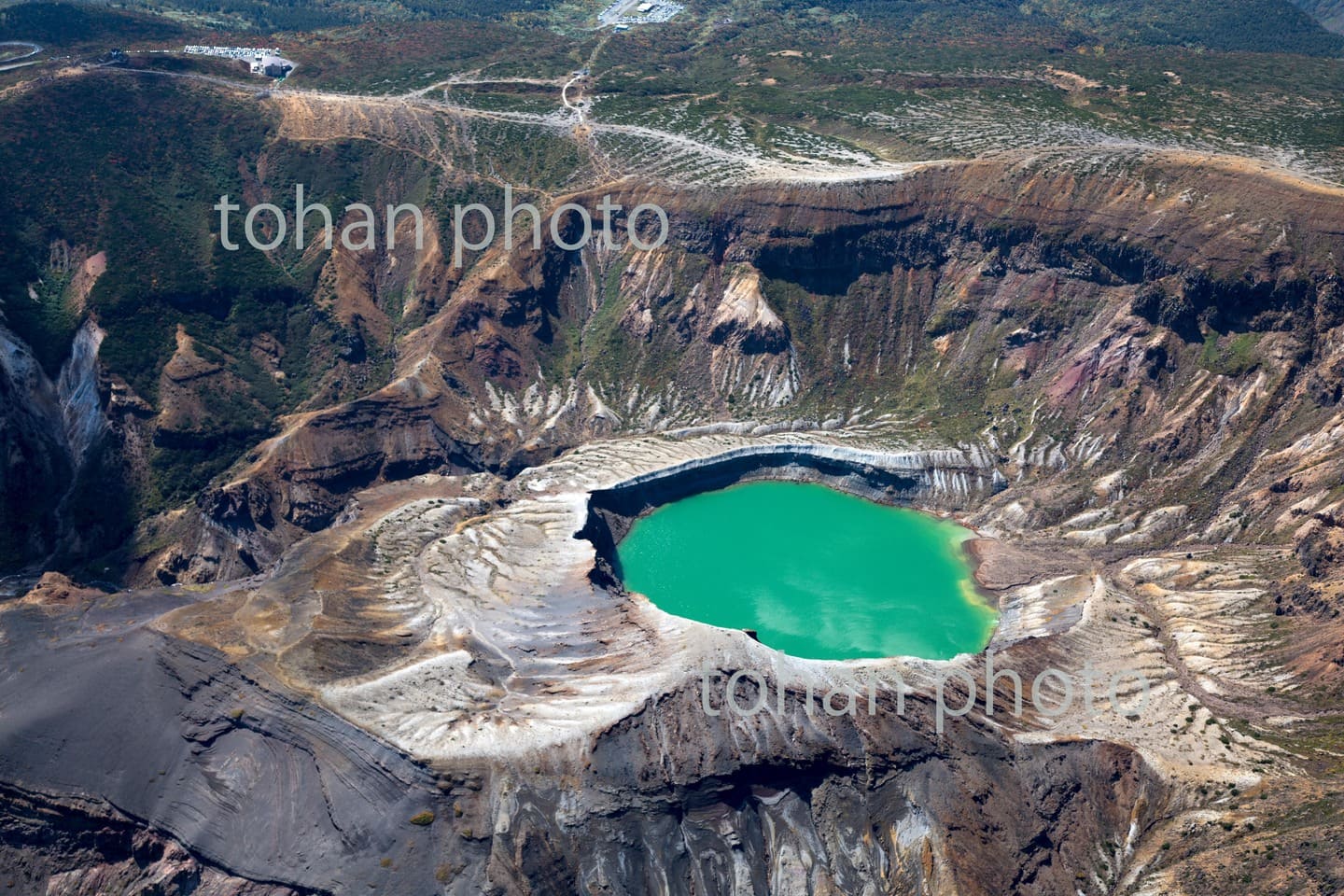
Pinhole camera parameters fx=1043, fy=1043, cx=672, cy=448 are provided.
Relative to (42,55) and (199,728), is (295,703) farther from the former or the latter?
(42,55)

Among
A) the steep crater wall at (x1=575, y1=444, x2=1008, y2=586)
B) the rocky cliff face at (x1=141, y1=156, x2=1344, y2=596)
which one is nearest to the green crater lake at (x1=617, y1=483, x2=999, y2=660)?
the steep crater wall at (x1=575, y1=444, x2=1008, y2=586)

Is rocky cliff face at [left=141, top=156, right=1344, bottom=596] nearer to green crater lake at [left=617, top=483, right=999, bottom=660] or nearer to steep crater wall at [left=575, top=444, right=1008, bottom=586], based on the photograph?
steep crater wall at [left=575, top=444, right=1008, bottom=586]

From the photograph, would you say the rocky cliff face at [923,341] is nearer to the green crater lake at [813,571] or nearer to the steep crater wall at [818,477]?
the steep crater wall at [818,477]

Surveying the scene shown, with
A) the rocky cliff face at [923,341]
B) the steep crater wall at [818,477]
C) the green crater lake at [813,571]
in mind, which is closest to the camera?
the green crater lake at [813,571]

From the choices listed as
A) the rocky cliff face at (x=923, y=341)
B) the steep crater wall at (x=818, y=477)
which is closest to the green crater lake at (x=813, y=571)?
the steep crater wall at (x=818, y=477)

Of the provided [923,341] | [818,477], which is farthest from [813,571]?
[923,341]

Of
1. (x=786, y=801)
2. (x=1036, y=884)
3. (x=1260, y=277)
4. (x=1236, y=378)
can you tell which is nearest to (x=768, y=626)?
(x=786, y=801)

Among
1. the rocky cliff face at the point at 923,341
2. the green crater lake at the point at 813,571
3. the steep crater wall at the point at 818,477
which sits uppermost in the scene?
the rocky cliff face at the point at 923,341

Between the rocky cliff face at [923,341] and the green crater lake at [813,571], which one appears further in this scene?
the rocky cliff face at [923,341]

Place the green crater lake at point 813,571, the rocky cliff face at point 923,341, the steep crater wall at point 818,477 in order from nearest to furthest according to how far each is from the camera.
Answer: the green crater lake at point 813,571
the rocky cliff face at point 923,341
the steep crater wall at point 818,477
